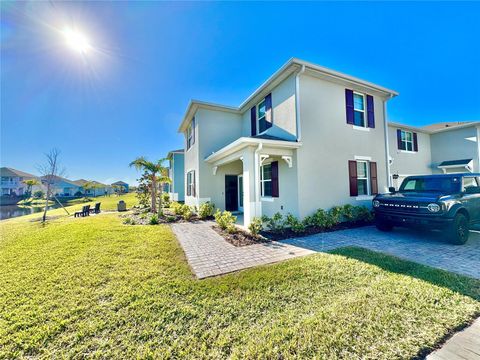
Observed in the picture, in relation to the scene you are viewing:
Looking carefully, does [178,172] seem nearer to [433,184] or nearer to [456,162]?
[433,184]

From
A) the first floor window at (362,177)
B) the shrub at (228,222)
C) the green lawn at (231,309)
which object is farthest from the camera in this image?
the first floor window at (362,177)

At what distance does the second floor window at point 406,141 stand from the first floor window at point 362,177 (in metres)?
7.40

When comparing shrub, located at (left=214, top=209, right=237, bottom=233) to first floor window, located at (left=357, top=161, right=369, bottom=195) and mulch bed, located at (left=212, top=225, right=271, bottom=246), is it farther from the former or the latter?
first floor window, located at (left=357, top=161, right=369, bottom=195)

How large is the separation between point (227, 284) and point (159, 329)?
1.40 meters

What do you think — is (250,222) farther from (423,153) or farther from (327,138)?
(423,153)

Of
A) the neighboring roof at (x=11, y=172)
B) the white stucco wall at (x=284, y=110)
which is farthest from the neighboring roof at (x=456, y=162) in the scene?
the neighboring roof at (x=11, y=172)

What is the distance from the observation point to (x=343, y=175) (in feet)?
29.9

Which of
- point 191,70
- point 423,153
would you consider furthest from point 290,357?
point 423,153

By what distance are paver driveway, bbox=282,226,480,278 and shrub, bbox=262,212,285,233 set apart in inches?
35.3

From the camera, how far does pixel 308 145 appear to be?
830cm

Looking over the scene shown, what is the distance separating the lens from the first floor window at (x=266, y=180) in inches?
369

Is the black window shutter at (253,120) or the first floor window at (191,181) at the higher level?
the black window shutter at (253,120)

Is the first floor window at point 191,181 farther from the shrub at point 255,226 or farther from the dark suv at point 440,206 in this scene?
the dark suv at point 440,206

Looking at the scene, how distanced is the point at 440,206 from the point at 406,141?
12.2m
